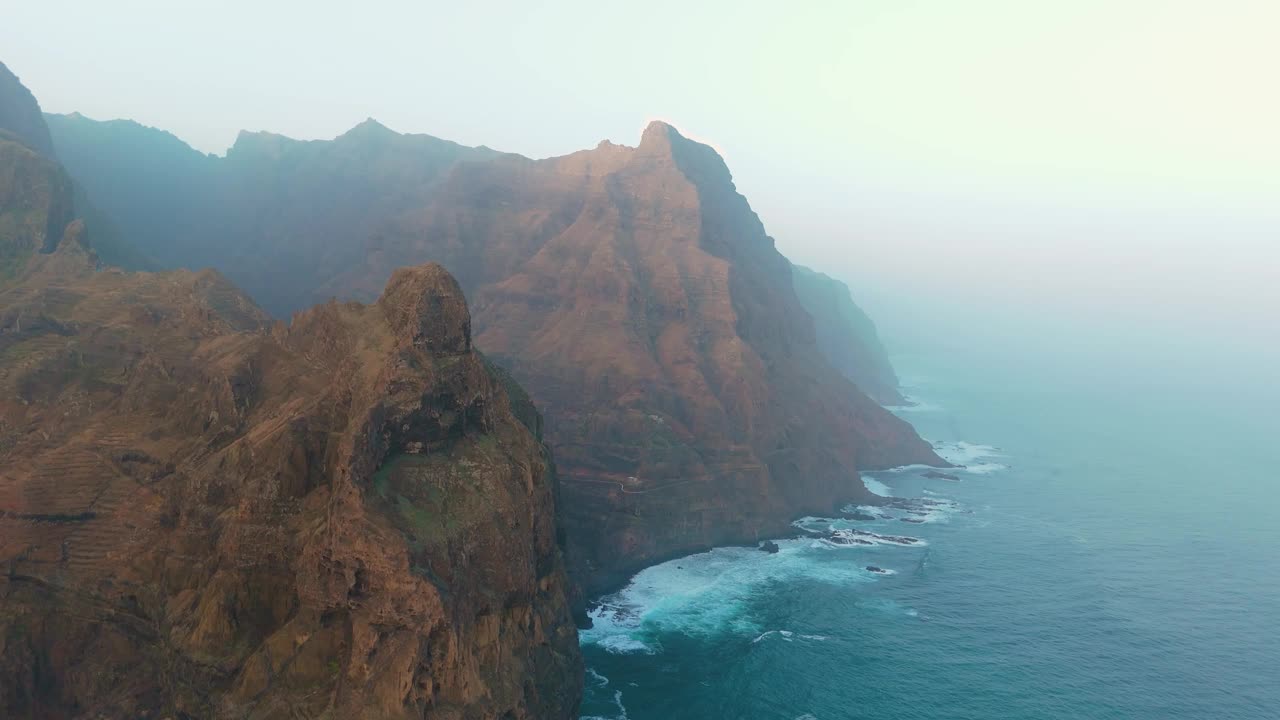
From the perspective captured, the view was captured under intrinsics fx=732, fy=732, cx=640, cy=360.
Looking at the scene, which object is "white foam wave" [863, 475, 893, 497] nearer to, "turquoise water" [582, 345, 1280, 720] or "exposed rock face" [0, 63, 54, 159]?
"turquoise water" [582, 345, 1280, 720]

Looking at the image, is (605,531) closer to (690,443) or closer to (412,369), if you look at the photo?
(690,443)

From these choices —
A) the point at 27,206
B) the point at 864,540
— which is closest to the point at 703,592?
the point at 864,540

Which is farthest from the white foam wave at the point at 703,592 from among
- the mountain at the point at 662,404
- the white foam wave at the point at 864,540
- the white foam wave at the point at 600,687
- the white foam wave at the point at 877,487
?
the white foam wave at the point at 877,487

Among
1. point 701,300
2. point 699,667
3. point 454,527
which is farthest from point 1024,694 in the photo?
point 701,300

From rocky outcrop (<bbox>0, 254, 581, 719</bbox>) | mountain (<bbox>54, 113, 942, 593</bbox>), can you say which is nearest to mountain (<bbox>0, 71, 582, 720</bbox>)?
rocky outcrop (<bbox>0, 254, 581, 719</bbox>)

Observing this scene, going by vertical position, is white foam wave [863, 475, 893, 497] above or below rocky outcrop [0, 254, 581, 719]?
below

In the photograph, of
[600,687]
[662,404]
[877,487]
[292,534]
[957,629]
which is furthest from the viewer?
[877,487]

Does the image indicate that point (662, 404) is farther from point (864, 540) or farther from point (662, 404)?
point (864, 540)
